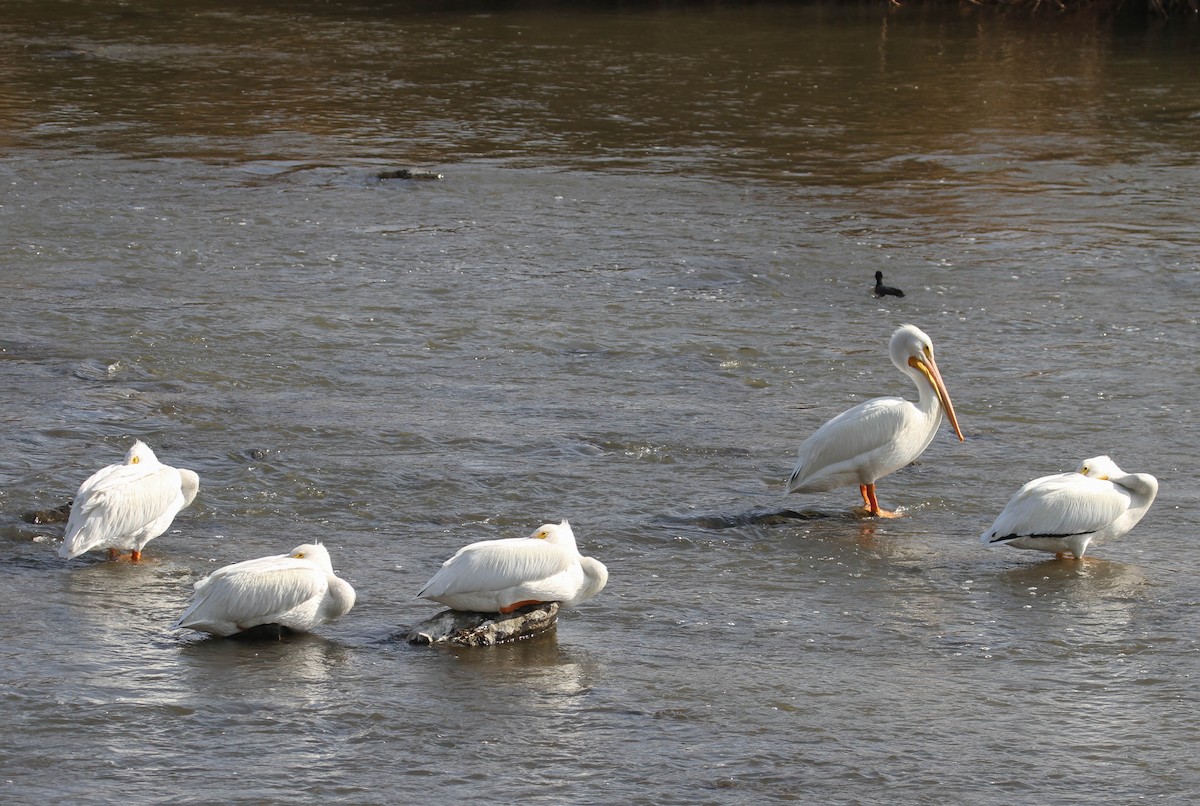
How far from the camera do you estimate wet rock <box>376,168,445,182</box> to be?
12250mm

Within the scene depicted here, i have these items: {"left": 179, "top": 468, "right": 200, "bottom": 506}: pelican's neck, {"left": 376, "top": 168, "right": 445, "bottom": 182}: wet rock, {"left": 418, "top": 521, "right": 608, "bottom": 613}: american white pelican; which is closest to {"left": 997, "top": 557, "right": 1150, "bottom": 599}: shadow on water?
{"left": 418, "top": 521, "right": 608, "bottom": 613}: american white pelican

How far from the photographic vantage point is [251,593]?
4555 mm

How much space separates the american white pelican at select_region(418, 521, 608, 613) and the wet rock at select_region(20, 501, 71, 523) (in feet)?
5.35

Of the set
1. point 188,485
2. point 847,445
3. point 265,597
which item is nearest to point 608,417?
point 847,445

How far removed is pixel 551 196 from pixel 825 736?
7.95 meters

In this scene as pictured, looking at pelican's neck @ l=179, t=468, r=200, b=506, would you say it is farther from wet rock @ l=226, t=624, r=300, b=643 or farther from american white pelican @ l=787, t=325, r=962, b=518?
american white pelican @ l=787, t=325, r=962, b=518

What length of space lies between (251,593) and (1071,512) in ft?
8.65

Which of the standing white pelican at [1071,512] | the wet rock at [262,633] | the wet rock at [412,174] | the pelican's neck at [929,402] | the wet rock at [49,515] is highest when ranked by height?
the wet rock at [412,174]

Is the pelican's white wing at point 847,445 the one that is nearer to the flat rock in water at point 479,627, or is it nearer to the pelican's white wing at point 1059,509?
the pelican's white wing at point 1059,509

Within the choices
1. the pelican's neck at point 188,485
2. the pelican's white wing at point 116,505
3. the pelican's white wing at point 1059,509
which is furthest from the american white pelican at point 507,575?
the pelican's white wing at point 1059,509

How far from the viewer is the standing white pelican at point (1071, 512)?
5422mm

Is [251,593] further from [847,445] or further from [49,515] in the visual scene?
[847,445]

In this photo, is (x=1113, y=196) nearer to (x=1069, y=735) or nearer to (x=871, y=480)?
(x=871, y=480)

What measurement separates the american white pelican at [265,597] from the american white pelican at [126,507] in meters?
0.65
